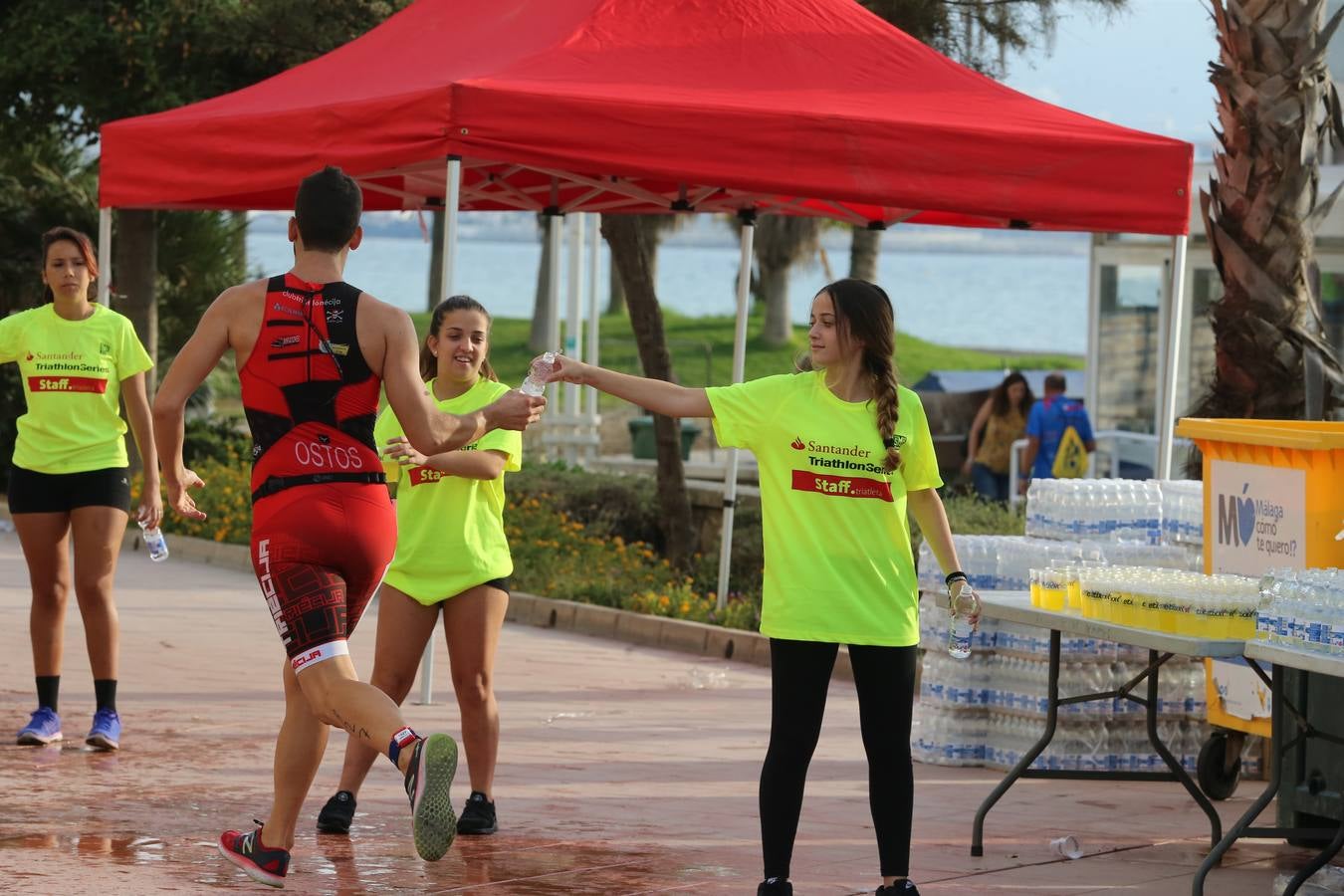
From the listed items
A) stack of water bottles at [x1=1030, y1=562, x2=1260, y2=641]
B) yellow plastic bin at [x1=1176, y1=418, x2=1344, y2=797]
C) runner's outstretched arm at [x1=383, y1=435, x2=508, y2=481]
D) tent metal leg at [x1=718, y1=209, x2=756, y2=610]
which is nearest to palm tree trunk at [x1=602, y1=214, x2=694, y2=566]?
tent metal leg at [x1=718, y1=209, x2=756, y2=610]

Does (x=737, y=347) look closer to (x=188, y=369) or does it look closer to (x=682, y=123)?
(x=682, y=123)

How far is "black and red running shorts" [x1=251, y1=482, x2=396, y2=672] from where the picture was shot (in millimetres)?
5355

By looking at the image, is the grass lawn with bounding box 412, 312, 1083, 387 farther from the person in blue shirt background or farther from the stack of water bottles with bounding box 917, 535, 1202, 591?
the stack of water bottles with bounding box 917, 535, 1202, 591

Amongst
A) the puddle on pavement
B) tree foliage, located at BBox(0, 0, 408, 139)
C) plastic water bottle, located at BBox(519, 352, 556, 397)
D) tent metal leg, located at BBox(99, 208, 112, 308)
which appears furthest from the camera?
tree foliage, located at BBox(0, 0, 408, 139)

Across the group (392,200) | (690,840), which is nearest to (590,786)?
(690,840)

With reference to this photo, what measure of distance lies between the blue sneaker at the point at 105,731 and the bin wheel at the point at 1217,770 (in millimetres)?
4279

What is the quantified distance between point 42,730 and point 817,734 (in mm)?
3761

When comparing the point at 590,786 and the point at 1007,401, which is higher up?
the point at 1007,401

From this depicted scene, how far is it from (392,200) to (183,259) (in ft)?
25.5

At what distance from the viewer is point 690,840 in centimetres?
687

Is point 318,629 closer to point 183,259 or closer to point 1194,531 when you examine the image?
point 1194,531

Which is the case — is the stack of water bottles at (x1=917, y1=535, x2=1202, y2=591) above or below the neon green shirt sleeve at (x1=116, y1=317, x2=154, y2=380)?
below

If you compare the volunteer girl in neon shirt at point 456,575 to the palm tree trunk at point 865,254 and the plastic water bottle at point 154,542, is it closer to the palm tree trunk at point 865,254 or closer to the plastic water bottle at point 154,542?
the plastic water bottle at point 154,542

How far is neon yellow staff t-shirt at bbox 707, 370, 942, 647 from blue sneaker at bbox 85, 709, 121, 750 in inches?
135
